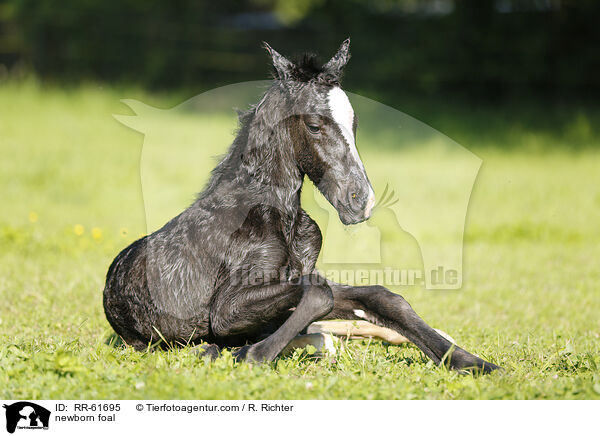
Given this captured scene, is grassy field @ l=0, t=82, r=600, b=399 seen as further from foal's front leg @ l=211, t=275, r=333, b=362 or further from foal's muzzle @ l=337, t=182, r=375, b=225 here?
foal's muzzle @ l=337, t=182, r=375, b=225

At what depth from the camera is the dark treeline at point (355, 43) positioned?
65.4 feet

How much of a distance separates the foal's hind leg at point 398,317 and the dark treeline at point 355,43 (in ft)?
52.0

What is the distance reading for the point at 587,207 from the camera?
1222cm

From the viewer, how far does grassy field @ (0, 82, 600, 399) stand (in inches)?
158

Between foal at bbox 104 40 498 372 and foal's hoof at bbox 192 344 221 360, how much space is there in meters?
0.02

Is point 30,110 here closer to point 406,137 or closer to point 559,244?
point 406,137

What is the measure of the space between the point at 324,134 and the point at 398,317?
1344mm

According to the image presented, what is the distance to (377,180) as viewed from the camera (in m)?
11.2

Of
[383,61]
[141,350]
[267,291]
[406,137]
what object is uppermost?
[383,61]

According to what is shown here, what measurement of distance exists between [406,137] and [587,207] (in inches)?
144

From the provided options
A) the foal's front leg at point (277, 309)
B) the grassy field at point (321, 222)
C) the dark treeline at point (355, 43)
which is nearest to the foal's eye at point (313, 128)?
the foal's front leg at point (277, 309)

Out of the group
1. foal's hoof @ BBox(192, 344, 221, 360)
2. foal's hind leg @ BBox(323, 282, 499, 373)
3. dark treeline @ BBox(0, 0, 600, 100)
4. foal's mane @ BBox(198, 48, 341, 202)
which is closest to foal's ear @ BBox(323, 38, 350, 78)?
foal's mane @ BBox(198, 48, 341, 202)

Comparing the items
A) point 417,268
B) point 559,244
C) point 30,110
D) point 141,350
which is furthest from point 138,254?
point 30,110

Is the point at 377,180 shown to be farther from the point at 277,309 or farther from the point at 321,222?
the point at 277,309
